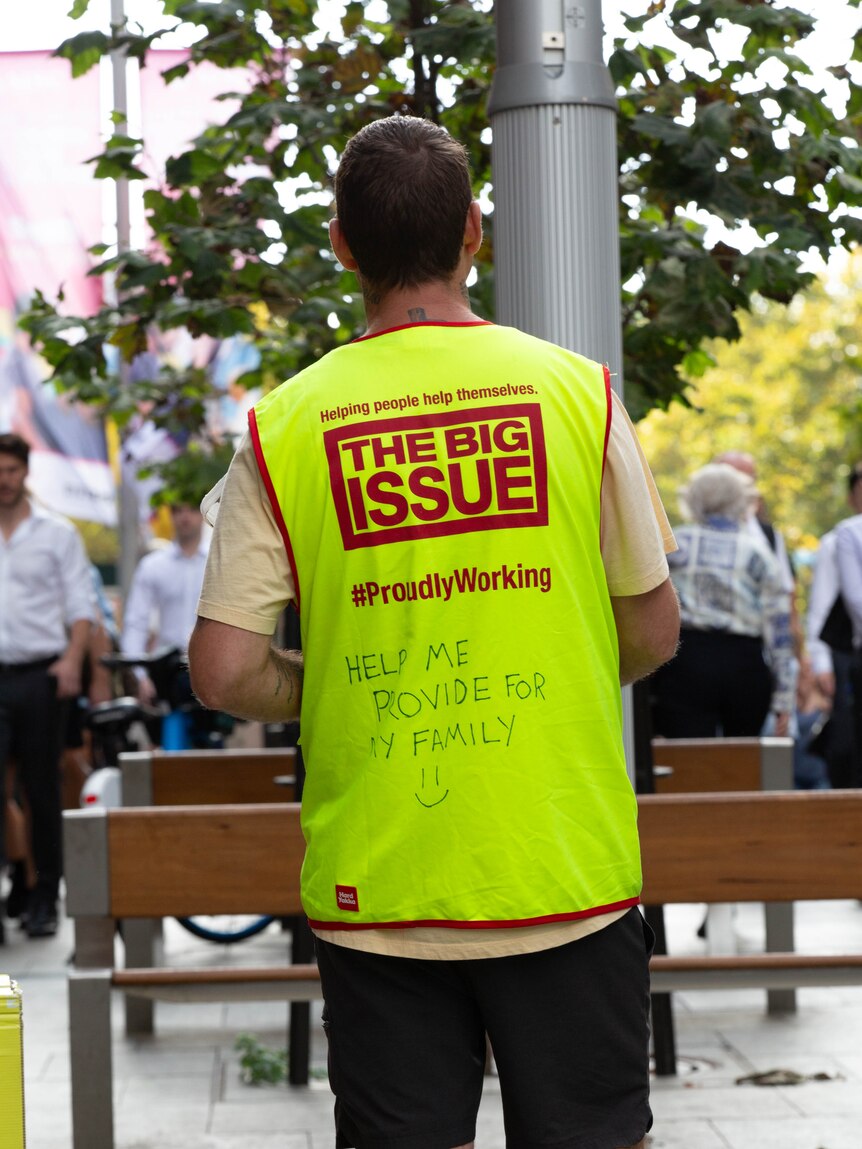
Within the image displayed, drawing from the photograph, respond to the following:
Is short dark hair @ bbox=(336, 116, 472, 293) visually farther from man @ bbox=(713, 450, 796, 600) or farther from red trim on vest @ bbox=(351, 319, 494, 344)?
man @ bbox=(713, 450, 796, 600)

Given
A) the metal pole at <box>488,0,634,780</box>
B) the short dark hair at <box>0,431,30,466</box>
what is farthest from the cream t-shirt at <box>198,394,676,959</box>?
the short dark hair at <box>0,431,30,466</box>

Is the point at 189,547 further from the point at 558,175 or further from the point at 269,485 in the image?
the point at 269,485

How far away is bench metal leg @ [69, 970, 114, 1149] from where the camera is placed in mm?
4543

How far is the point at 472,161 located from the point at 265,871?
7.48ft

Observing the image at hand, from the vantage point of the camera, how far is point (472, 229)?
251 centimetres

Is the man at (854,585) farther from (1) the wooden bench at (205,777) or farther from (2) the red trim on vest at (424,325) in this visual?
(2) the red trim on vest at (424,325)

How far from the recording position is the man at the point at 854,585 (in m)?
9.12

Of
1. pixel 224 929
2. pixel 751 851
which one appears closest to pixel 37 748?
pixel 224 929

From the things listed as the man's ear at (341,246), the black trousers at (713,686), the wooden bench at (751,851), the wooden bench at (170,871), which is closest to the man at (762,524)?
the black trousers at (713,686)

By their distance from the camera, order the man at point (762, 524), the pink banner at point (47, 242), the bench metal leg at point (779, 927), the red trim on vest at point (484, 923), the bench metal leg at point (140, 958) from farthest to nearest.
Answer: the pink banner at point (47, 242), the man at point (762, 524), the bench metal leg at point (140, 958), the bench metal leg at point (779, 927), the red trim on vest at point (484, 923)

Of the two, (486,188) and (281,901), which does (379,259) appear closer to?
(281,901)

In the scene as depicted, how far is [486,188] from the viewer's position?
5.82 meters

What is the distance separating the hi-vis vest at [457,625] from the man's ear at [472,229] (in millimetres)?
140

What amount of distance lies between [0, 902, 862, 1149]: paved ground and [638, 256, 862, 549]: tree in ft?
118
